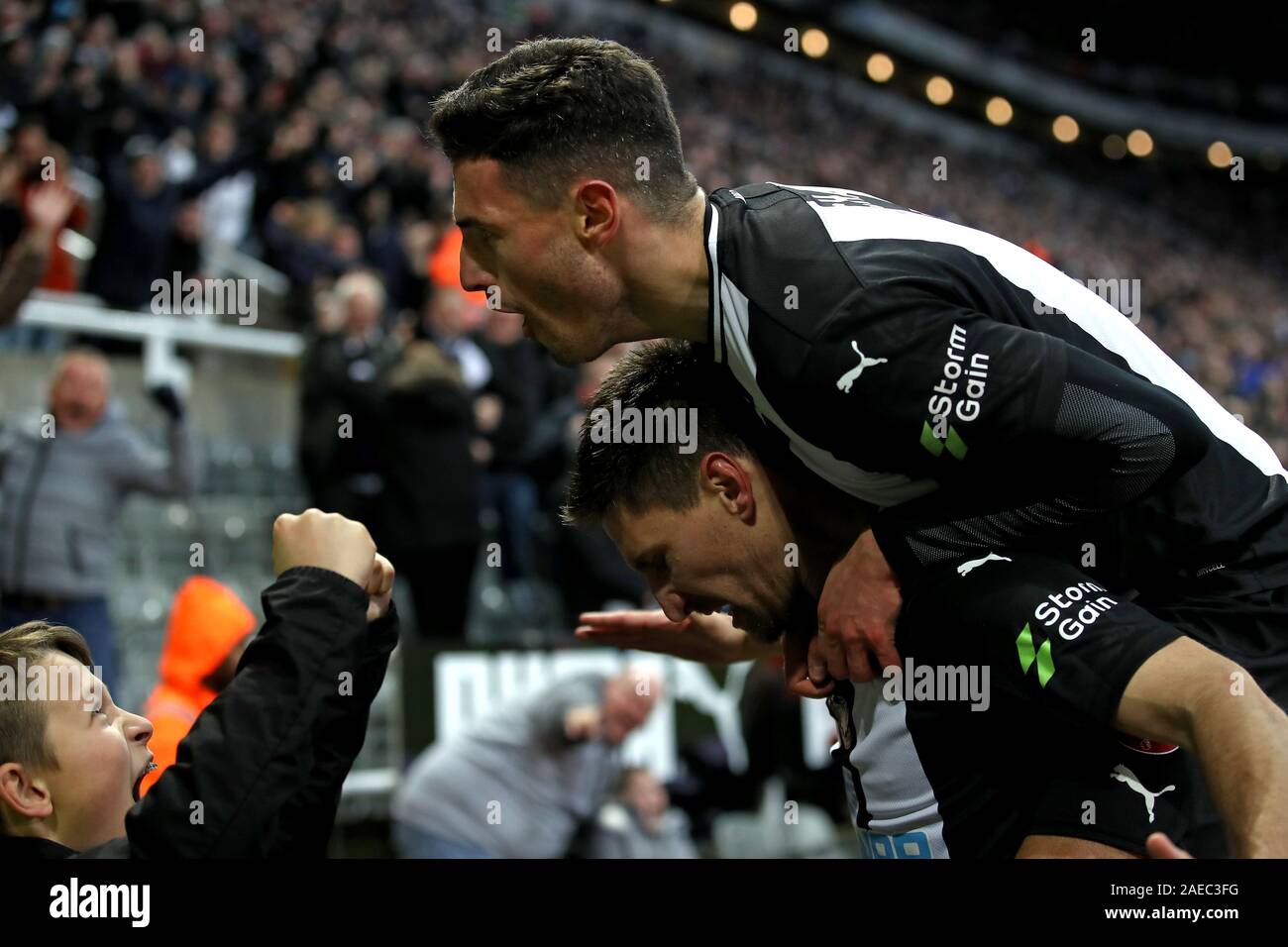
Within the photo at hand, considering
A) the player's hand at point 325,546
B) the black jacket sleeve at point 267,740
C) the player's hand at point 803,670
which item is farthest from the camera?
the player's hand at point 803,670

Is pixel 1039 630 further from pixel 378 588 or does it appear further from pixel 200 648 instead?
pixel 200 648

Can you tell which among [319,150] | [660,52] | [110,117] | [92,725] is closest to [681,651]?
[92,725]

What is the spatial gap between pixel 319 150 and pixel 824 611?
967cm

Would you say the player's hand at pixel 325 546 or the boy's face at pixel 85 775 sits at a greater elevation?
the player's hand at pixel 325 546

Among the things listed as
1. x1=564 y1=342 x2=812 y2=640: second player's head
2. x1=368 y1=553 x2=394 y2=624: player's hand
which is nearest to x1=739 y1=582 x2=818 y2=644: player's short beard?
x1=564 y1=342 x2=812 y2=640: second player's head

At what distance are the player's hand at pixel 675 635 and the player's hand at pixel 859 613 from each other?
74cm

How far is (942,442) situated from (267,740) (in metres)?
1.10

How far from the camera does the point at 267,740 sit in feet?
6.81

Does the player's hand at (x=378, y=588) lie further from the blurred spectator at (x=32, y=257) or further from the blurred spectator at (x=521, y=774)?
the blurred spectator at (x=32, y=257)

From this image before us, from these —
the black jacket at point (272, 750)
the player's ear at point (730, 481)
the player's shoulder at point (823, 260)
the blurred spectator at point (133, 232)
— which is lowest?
the black jacket at point (272, 750)

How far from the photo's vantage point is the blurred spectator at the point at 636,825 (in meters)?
7.12

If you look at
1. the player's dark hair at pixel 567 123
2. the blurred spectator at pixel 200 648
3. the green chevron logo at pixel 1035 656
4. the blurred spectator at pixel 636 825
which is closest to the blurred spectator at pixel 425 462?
the blurred spectator at pixel 636 825

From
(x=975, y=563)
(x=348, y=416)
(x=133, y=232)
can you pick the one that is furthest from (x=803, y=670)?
(x=133, y=232)

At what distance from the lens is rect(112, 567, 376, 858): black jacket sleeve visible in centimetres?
202
